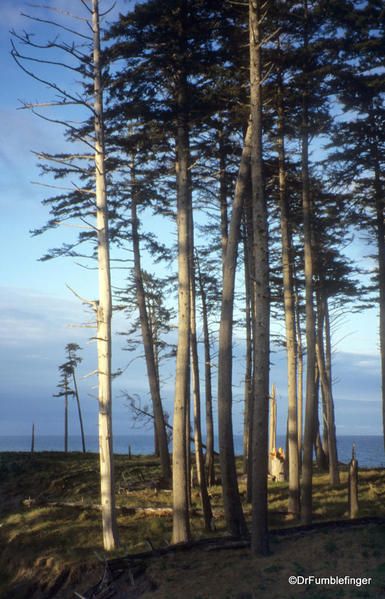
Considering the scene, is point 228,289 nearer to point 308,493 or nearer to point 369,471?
point 308,493

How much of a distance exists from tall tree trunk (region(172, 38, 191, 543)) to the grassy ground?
120cm

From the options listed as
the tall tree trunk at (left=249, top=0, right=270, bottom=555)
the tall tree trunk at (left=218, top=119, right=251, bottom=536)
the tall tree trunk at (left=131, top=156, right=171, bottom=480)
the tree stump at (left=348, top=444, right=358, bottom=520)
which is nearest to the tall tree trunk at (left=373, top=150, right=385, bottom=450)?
the tree stump at (left=348, top=444, right=358, bottom=520)

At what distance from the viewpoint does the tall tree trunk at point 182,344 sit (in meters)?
11.7

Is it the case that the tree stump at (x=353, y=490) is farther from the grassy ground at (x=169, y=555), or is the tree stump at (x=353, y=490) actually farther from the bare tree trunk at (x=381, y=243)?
the bare tree trunk at (x=381, y=243)

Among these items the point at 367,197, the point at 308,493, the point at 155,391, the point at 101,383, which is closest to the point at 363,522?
the point at 308,493

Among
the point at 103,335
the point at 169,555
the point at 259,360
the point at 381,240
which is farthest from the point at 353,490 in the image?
the point at 381,240

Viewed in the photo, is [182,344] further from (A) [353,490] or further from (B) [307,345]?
(A) [353,490]

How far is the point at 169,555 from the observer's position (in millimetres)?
10570

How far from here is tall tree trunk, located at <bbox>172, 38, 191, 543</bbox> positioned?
11656 millimetres

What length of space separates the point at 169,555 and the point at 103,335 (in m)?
5.76

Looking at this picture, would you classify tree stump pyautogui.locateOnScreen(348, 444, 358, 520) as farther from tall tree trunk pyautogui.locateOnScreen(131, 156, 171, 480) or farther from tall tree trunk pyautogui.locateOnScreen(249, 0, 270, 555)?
tall tree trunk pyautogui.locateOnScreen(131, 156, 171, 480)
